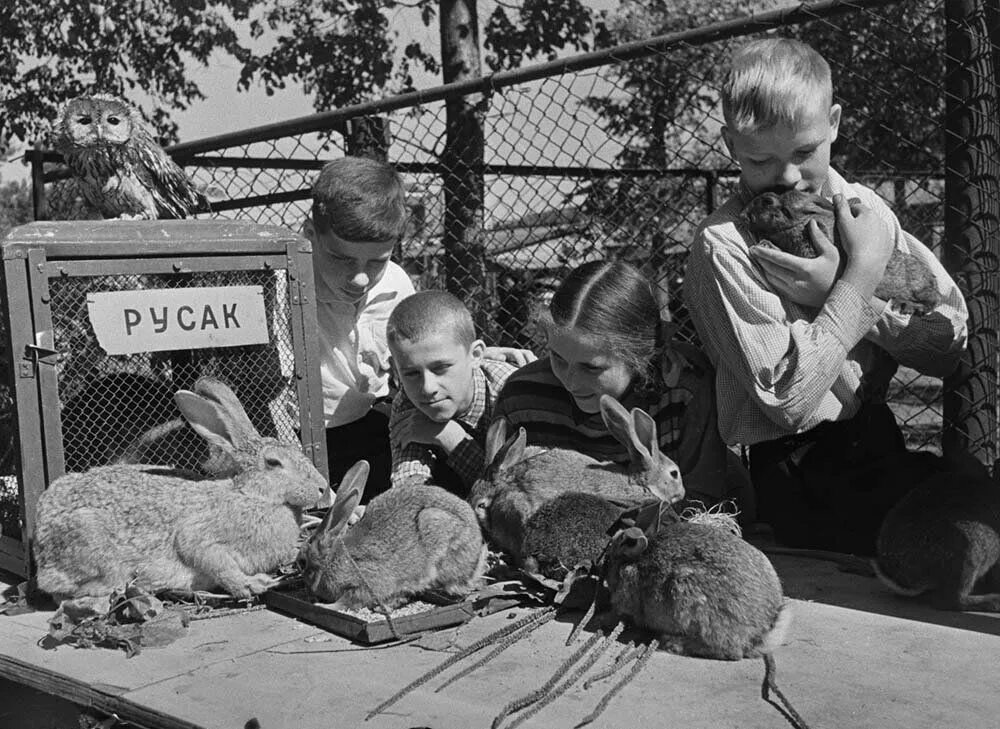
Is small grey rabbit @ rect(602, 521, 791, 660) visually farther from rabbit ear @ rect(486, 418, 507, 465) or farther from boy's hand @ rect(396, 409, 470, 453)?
boy's hand @ rect(396, 409, 470, 453)

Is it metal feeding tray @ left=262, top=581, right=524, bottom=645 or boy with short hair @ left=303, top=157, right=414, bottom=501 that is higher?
boy with short hair @ left=303, top=157, right=414, bottom=501

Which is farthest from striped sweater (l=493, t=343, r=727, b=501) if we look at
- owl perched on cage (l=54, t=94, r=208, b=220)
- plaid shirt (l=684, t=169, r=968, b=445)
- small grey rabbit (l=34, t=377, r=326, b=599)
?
owl perched on cage (l=54, t=94, r=208, b=220)

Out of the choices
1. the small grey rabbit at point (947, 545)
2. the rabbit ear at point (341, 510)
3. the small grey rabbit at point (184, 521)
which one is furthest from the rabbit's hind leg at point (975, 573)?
the small grey rabbit at point (184, 521)

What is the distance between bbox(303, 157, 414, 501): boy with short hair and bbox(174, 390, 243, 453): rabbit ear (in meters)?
1.00

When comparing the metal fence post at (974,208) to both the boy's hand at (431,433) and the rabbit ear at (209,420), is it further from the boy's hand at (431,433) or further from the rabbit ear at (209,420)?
the rabbit ear at (209,420)

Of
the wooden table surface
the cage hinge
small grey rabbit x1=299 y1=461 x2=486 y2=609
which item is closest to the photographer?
the wooden table surface

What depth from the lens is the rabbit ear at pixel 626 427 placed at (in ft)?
9.80

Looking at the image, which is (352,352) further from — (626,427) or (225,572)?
(626,427)

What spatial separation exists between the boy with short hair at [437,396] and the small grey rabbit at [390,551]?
2.07 ft

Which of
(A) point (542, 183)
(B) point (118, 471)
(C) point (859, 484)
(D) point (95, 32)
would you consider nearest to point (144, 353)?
(B) point (118, 471)

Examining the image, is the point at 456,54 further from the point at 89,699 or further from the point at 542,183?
the point at 89,699

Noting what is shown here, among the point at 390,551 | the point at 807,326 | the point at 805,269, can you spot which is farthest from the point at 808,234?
the point at 390,551

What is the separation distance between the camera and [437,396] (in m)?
3.57

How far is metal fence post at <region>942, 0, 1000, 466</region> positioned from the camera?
3.37 metres
